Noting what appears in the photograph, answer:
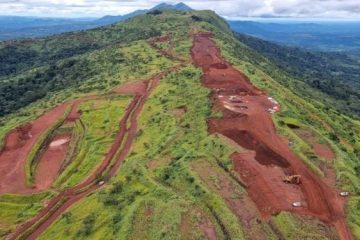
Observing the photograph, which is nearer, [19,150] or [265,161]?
[265,161]

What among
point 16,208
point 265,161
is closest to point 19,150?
point 16,208

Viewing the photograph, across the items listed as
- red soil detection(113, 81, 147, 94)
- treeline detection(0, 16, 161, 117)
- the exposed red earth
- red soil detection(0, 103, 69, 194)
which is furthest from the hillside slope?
treeline detection(0, 16, 161, 117)

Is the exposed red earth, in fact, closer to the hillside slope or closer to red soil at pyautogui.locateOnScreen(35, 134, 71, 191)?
the hillside slope

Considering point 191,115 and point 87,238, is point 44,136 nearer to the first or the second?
point 191,115

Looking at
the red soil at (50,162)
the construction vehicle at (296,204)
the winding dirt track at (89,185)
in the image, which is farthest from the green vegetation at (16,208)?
the construction vehicle at (296,204)

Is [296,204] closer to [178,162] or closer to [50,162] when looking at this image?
[178,162]

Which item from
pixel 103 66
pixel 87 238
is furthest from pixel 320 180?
pixel 103 66
